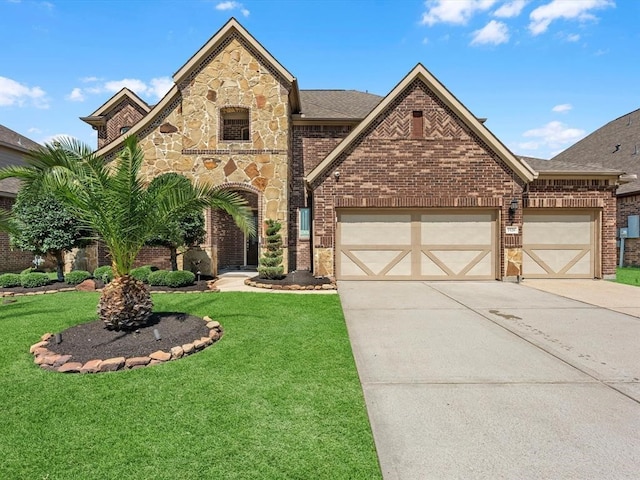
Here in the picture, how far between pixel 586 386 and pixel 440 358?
5.23 ft

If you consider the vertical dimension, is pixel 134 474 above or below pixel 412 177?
below

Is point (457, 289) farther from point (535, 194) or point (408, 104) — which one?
point (408, 104)

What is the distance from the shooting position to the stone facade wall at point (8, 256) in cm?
1462

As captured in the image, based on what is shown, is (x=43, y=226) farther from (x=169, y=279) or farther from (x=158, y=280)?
(x=169, y=279)

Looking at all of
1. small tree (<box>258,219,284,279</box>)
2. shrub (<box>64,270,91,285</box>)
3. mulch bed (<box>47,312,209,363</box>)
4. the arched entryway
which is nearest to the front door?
the arched entryway

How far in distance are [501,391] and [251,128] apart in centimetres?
1148

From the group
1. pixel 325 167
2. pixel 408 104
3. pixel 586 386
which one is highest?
pixel 408 104

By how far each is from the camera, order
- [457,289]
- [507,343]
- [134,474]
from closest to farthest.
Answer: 1. [134,474]
2. [507,343]
3. [457,289]

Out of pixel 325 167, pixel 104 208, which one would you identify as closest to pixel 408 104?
pixel 325 167

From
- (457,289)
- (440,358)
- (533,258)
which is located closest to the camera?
(440,358)

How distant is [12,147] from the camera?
1758 centimetres

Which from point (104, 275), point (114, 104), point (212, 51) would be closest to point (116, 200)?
point (104, 275)

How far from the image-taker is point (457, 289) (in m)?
9.84

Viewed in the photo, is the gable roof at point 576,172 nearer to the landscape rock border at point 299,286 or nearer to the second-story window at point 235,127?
the landscape rock border at point 299,286
